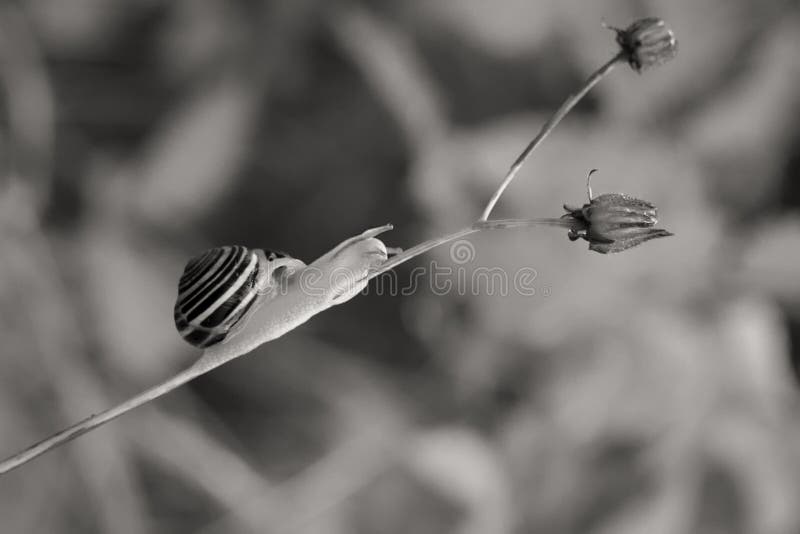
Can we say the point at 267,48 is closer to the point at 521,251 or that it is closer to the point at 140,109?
the point at 140,109

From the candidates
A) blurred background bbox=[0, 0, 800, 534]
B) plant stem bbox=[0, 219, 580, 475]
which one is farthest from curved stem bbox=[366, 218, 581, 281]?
blurred background bbox=[0, 0, 800, 534]

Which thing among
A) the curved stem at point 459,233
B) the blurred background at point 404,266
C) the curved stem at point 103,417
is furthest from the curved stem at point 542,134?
the blurred background at point 404,266

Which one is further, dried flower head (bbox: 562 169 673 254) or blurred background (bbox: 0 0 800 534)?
blurred background (bbox: 0 0 800 534)

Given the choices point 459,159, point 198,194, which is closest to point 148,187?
point 198,194

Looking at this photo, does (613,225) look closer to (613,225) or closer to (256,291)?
(613,225)

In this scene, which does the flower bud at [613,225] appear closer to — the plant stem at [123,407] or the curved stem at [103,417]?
the plant stem at [123,407]

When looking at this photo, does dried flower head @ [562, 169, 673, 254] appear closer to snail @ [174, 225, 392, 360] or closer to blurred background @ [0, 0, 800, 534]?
snail @ [174, 225, 392, 360]
